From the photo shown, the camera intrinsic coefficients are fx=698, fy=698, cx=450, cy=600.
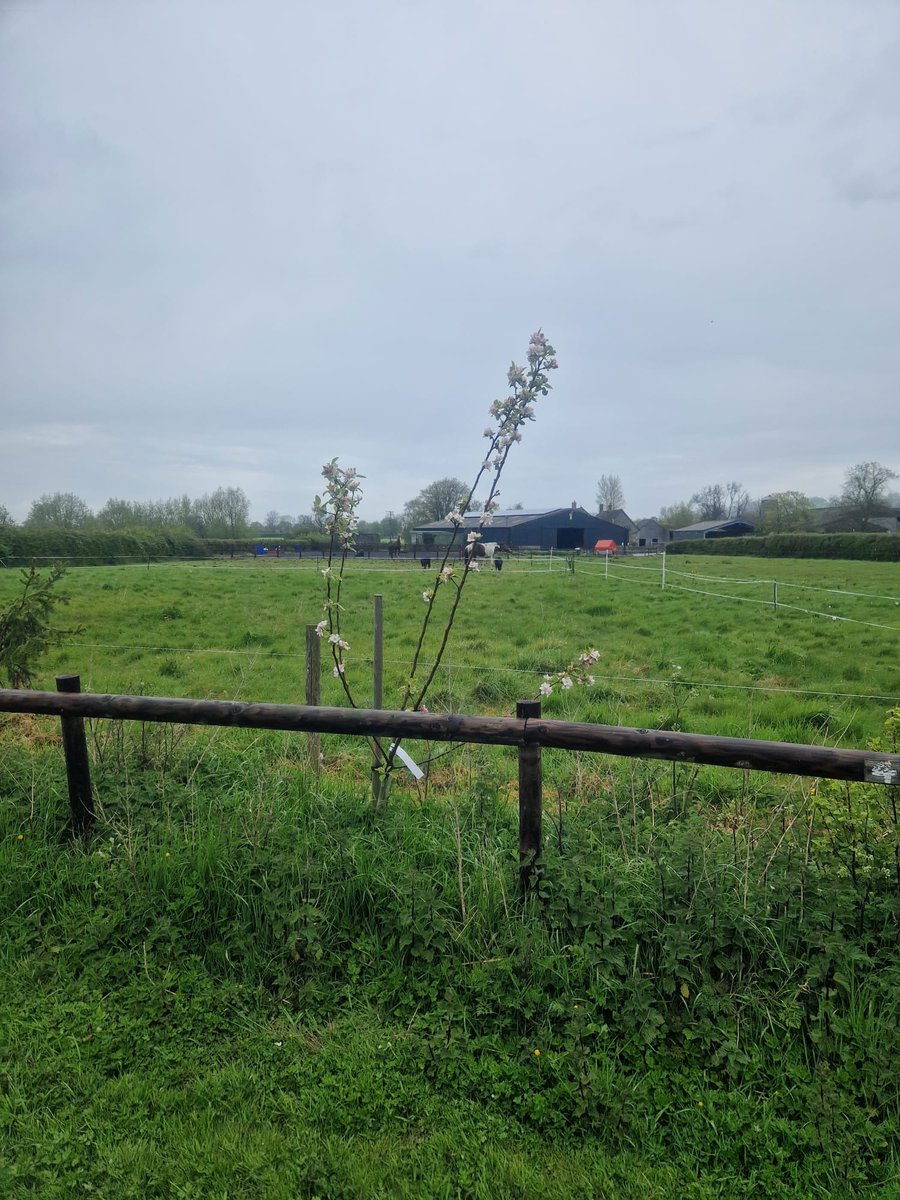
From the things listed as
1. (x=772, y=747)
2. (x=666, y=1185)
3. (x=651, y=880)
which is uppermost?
(x=772, y=747)

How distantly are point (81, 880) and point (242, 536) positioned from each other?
2360 inches

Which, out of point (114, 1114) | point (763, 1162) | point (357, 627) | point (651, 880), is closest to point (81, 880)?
point (114, 1114)

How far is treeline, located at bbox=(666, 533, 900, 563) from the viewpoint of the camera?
1585 inches

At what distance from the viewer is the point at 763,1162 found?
2.25m

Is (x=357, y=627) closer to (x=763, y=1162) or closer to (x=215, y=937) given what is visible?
(x=215, y=937)

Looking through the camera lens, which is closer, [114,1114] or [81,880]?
[114,1114]

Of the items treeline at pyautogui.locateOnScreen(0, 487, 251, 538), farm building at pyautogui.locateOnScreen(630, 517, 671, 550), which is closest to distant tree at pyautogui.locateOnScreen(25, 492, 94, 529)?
treeline at pyautogui.locateOnScreen(0, 487, 251, 538)

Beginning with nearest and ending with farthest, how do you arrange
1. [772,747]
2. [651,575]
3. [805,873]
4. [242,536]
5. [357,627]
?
1. [772,747]
2. [805,873]
3. [357,627]
4. [651,575]
5. [242,536]

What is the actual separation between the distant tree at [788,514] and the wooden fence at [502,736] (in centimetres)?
7362

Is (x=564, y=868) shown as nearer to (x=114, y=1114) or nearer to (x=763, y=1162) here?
(x=763, y=1162)

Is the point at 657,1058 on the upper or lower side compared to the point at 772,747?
lower

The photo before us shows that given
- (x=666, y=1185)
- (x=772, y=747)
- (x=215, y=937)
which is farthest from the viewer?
(x=215, y=937)

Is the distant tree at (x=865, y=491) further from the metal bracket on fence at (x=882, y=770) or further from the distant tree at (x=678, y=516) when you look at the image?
the metal bracket on fence at (x=882, y=770)

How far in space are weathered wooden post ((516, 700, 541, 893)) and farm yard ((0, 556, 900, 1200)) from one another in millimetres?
103
